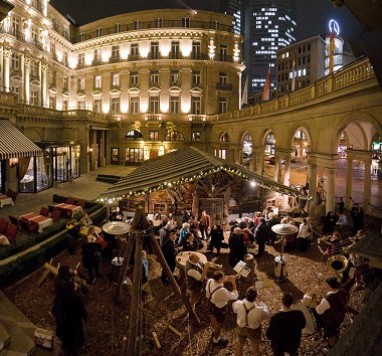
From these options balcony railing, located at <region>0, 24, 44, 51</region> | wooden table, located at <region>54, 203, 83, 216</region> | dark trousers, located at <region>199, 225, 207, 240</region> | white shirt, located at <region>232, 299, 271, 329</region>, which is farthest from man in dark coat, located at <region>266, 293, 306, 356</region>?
balcony railing, located at <region>0, 24, 44, 51</region>

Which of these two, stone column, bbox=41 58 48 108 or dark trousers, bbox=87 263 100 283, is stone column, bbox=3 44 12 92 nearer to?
stone column, bbox=41 58 48 108

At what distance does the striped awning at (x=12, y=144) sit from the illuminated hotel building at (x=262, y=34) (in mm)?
144720

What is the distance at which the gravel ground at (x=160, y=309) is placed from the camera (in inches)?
280

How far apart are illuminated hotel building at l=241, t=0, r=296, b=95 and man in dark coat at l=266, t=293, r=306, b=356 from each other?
159488mm

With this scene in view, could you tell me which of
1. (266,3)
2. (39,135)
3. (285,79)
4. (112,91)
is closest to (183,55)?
(112,91)

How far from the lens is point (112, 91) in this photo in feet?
146

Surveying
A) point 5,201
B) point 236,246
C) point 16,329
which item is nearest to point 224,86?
point 5,201

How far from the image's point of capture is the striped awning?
20312mm

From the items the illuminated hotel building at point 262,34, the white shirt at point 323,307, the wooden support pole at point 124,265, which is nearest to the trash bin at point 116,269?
the wooden support pole at point 124,265

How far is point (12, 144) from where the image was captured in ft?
70.2

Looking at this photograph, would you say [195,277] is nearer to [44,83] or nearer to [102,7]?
[44,83]

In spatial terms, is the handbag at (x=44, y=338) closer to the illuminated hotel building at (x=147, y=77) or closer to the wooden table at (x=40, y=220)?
the wooden table at (x=40, y=220)

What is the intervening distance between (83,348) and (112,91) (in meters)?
41.4

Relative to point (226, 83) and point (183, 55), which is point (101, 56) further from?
point (226, 83)
